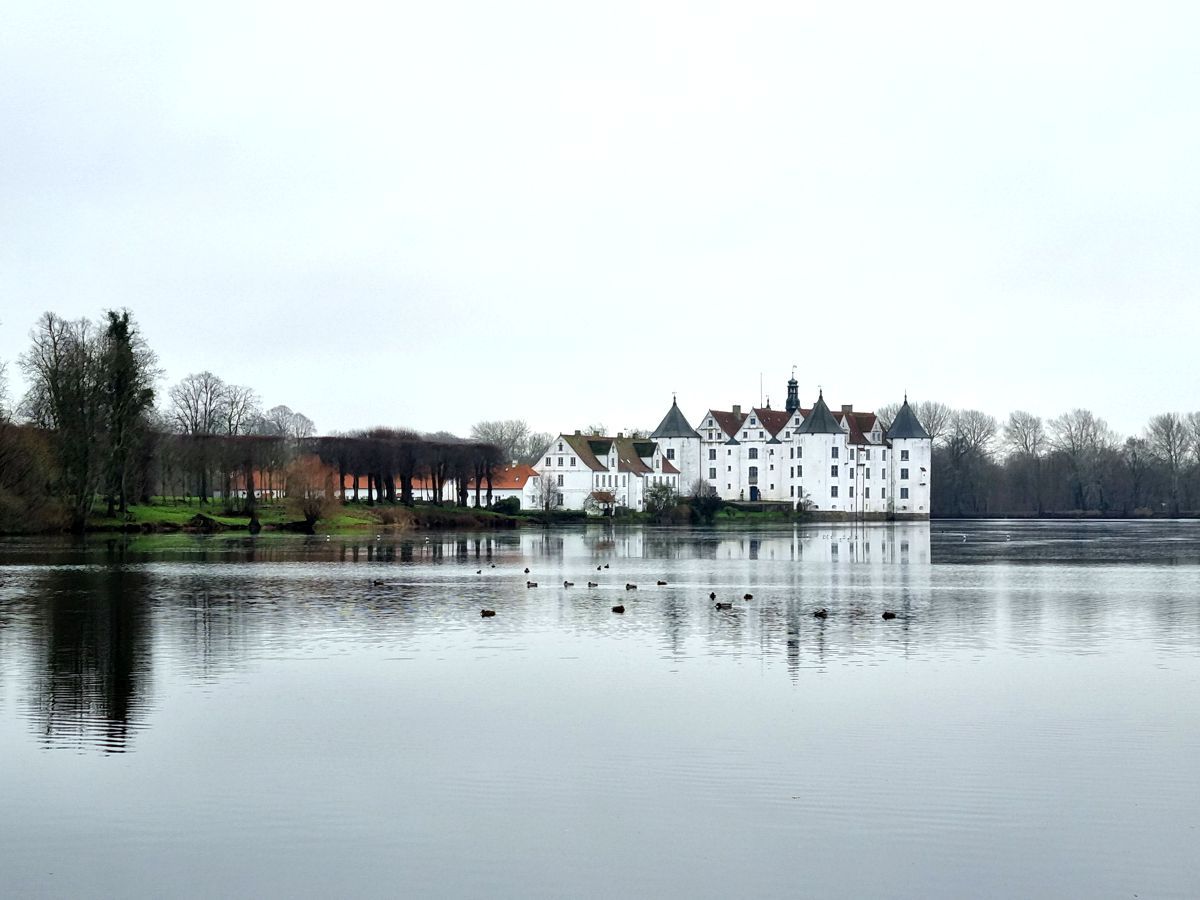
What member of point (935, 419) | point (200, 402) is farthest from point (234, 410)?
point (935, 419)

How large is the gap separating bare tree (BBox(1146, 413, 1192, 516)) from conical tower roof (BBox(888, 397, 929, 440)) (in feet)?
81.4

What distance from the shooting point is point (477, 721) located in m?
15.5

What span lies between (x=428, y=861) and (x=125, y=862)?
2.15 m

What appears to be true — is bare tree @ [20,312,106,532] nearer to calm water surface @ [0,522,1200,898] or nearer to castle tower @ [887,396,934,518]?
calm water surface @ [0,522,1200,898]

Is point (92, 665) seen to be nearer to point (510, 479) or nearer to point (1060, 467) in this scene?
point (510, 479)

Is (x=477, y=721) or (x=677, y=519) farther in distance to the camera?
(x=677, y=519)

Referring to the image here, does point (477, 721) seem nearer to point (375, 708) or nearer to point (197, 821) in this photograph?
point (375, 708)

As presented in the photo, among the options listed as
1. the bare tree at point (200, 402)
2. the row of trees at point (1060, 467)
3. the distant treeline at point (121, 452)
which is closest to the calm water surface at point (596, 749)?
the distant treeline at point (121, 452)

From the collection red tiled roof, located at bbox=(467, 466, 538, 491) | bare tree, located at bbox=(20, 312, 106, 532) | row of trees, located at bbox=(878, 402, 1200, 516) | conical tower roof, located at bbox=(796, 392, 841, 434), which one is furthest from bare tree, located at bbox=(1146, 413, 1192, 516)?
bare tree, located at bbox=(20, 312, 106, 532)

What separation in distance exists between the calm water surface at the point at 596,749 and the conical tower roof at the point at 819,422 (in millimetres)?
89654

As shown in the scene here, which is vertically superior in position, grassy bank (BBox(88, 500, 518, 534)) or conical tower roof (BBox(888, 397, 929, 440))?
conical tower roof (BBox(888, 397, 929, 440))

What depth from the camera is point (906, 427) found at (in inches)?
4884

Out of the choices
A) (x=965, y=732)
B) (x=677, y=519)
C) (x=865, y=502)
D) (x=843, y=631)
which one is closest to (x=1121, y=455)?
(x=865, y=502)

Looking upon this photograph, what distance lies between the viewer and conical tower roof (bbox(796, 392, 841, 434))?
119m
